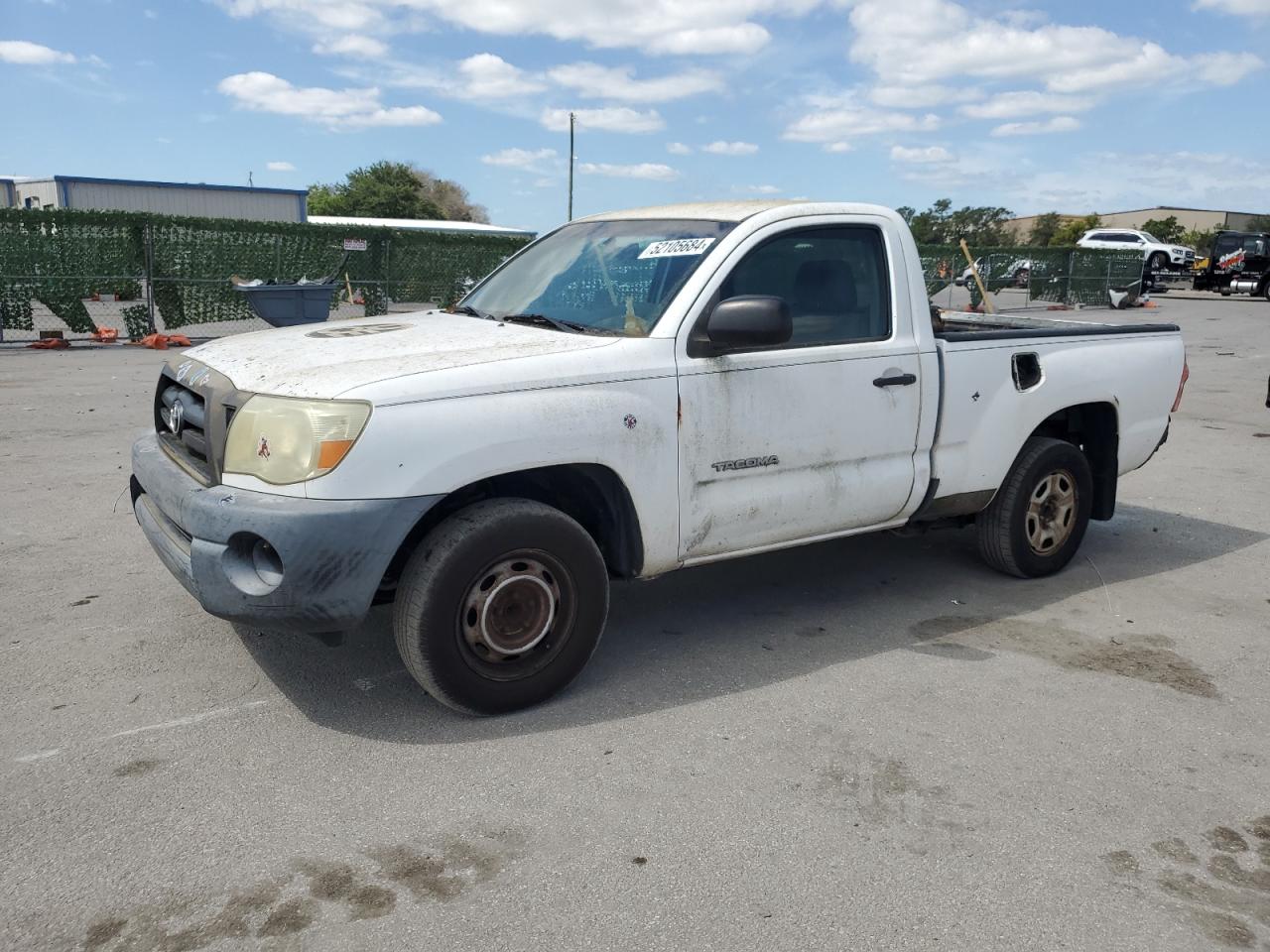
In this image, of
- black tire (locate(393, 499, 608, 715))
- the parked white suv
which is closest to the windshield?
black tire (locate(393, 499, 608, 715))

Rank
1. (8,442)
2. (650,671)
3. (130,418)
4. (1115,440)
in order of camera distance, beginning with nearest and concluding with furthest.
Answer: (650,671), (1115,440), (8,442), (130,418)

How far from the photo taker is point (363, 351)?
3.95m

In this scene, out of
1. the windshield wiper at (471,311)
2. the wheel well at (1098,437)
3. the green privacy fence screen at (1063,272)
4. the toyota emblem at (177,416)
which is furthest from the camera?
the green privacy fence screen at (1063,272)

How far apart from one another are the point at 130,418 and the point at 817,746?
8.22 metres

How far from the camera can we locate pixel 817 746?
372 centimetres

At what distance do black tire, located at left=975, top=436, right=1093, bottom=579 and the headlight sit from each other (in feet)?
11.0

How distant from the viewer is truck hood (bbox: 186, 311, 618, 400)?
360 centimetres

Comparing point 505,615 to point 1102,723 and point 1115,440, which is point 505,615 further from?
point 1115,440

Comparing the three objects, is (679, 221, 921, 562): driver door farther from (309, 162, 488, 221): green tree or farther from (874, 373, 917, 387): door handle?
Result: (309, 162, 488, 221): green tree

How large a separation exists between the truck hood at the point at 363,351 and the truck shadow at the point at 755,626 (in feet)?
2.98

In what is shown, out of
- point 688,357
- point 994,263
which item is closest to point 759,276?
point 688,357

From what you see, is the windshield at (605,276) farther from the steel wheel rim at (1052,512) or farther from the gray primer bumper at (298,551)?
the steel wheel rim at (1052,512)

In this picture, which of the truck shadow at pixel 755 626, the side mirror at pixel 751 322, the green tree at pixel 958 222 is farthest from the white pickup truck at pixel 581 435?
the green tree at pixel 958 222

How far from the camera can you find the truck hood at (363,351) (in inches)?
142
